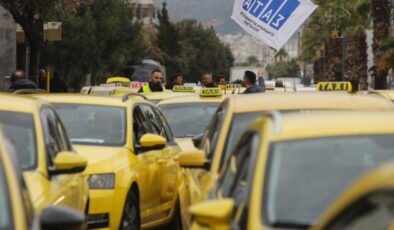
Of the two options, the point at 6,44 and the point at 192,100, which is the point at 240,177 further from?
the point at 6,44

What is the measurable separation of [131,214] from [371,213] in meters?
6.24

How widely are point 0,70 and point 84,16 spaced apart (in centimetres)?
1896

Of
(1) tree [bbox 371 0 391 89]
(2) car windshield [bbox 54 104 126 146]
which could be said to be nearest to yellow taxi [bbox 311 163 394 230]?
(2) car windshield [bbox 54 104 126 146]

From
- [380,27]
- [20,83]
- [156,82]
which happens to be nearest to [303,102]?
[20,83]

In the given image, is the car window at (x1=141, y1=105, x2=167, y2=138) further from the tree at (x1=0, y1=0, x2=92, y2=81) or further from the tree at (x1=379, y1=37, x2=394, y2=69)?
the tree at (x1=379, y1=37, x2=394, y2=69)

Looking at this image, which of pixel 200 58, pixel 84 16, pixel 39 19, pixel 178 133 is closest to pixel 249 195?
pixel 178 133

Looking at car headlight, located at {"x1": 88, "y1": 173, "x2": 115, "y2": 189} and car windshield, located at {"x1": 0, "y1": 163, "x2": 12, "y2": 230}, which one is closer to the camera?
car windshield, located at {"x1": 0, "y1": 163, "x2": 12, "y2": 230}

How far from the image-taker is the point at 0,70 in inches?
1336

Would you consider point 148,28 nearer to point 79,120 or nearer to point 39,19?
point 39,19

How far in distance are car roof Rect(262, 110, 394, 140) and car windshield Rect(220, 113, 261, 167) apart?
4.87 ft

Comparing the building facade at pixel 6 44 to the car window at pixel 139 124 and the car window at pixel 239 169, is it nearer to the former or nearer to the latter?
the car window at pixel 139 124

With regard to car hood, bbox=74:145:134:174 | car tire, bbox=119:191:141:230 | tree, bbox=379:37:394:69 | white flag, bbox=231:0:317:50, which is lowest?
car tire, bbox=119:191:141:230

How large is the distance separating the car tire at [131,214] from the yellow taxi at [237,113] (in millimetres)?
983

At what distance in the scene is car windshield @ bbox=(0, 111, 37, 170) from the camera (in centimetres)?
701
